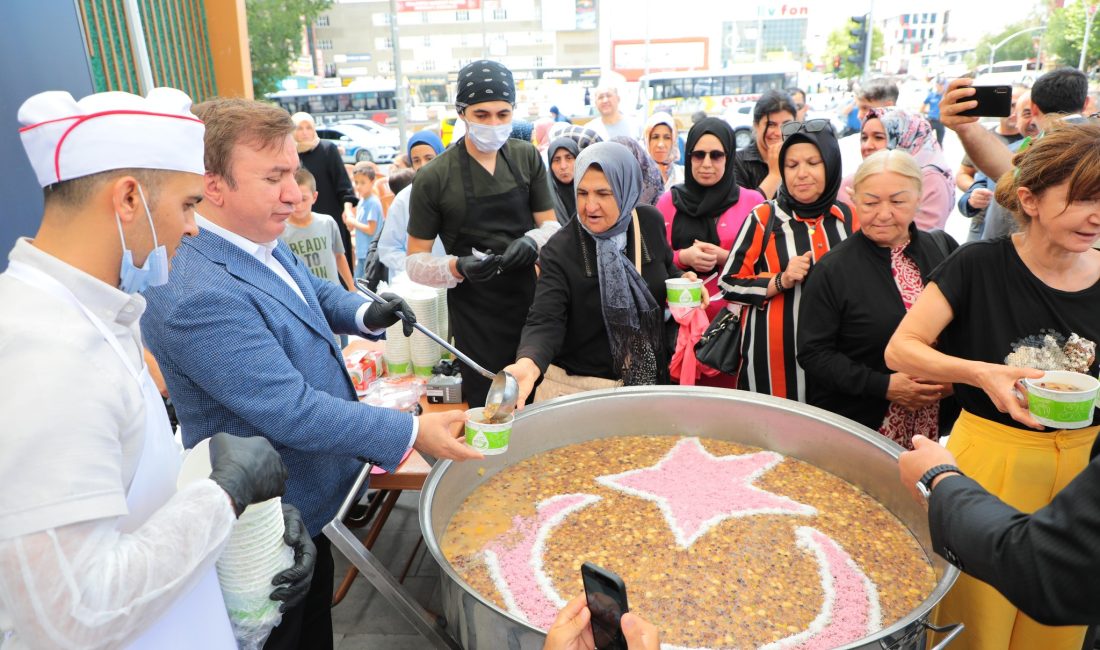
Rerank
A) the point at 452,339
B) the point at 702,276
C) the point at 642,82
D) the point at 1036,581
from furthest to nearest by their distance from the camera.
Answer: the point at 642,82 < the point at 452,339 < the point at 702,276 < the point at 1036,581

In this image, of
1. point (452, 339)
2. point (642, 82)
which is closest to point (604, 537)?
point (452, 339)

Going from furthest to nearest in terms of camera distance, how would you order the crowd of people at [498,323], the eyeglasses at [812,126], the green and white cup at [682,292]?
1. the eyeglasses at [812,126]
2. the green and white cup at [682,292]
3. the crowd of people at [498,323]

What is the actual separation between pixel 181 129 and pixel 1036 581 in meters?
1.55

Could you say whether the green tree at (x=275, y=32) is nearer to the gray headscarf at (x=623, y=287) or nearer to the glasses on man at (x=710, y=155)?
the glasses on man at (x=710, y=155)

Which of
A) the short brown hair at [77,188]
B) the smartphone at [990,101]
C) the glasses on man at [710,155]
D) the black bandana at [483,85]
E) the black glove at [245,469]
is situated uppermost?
the black bandana at [483,85]

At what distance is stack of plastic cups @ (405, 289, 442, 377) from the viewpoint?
324 centimetres

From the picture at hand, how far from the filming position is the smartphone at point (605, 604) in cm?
97

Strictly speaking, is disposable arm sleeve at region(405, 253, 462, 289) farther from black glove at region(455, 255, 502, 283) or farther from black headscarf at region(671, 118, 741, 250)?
black headscarf at region(671, 118, 741, 250)

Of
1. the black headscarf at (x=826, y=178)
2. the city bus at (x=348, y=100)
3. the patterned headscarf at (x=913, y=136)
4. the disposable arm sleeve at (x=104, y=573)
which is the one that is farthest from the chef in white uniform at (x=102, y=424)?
the city bus at (x=348, y=100)

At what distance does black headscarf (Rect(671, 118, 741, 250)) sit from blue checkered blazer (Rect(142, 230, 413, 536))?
2.18 meters

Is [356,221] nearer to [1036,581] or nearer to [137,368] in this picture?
[137,368]

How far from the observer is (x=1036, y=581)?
1018mm

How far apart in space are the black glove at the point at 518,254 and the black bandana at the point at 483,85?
0.68m

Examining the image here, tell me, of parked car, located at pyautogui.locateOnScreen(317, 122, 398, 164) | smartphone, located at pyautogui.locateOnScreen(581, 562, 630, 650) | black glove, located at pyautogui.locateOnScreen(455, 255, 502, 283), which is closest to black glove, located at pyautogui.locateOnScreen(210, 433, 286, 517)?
smartphone, located at pyautogui.locateOnScreen(581, 562, 630, 650)
